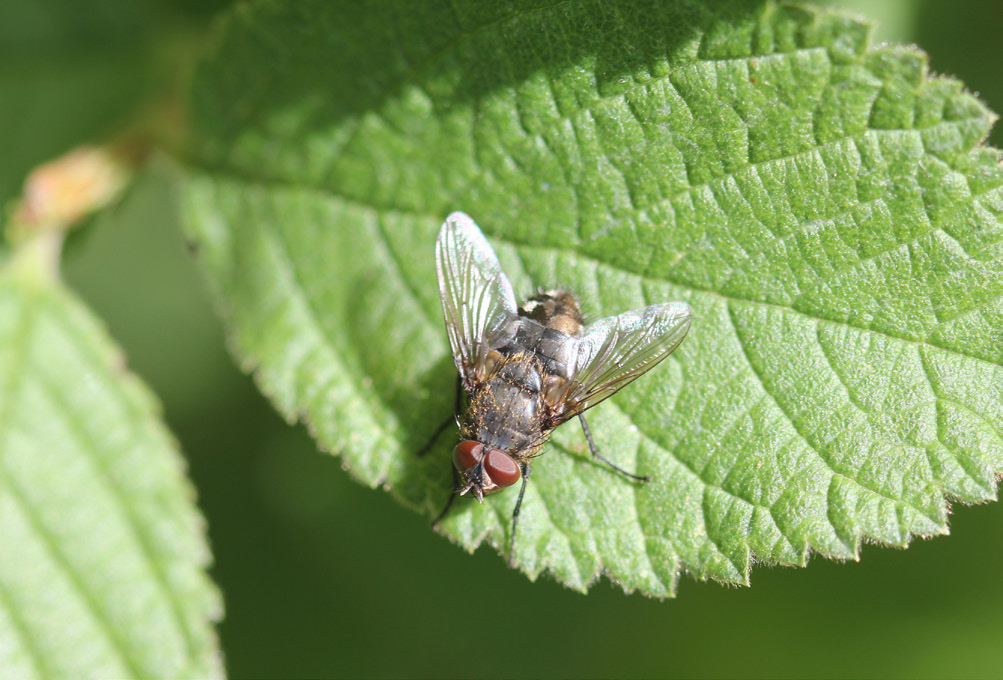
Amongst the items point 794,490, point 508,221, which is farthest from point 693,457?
point 508,221

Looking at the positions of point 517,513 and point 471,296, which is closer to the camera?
point 517,513

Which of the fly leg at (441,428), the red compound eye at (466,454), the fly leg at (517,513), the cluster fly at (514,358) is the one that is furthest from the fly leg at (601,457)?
the fly leg at (441,428)

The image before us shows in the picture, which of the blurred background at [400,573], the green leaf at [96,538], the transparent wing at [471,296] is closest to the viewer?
the transparent wing at [471,296]

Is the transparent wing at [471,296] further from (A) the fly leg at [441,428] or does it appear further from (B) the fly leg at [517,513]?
(B) the fly leg at [517,513]

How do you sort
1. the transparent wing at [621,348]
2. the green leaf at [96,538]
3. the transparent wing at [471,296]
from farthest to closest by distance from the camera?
the green leaf at [96,538] → the transparent wing at [471,296] → the transparent wing at [621,348]

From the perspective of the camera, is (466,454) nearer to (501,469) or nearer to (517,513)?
(501,469)

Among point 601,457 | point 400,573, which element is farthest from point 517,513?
point 400,573

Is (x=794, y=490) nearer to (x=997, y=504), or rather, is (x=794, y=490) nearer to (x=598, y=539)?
(x=598, y=539)
